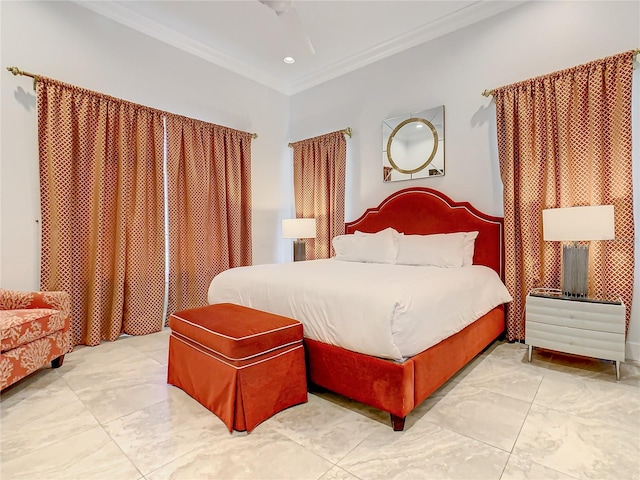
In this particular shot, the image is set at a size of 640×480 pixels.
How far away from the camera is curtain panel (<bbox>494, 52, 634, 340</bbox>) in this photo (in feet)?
8.32

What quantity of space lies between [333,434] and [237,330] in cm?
72

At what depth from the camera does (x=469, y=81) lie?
11.1 ft

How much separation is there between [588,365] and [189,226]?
394 centimetres

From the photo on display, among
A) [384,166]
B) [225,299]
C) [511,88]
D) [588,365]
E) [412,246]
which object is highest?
[511,88]

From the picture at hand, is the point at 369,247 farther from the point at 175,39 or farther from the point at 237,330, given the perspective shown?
the point at 175,39

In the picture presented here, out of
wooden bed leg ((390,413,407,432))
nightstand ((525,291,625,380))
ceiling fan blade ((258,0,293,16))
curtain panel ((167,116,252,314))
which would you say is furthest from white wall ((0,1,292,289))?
nightstand ((525,291,625,380))

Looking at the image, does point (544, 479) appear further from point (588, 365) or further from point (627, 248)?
point (627, 248)

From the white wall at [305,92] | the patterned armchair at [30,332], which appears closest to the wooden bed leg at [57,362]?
the patterned armchair at [30,332]

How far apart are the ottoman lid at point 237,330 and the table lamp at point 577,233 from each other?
204cm

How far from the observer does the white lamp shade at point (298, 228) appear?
14.1ft

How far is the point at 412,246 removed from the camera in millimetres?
3266

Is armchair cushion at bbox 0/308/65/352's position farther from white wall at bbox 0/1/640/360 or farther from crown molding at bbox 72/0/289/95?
crown molding at bbox 72/0/289/95

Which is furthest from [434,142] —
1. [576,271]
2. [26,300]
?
[26,300]

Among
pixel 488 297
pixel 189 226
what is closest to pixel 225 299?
pixel 189 226
